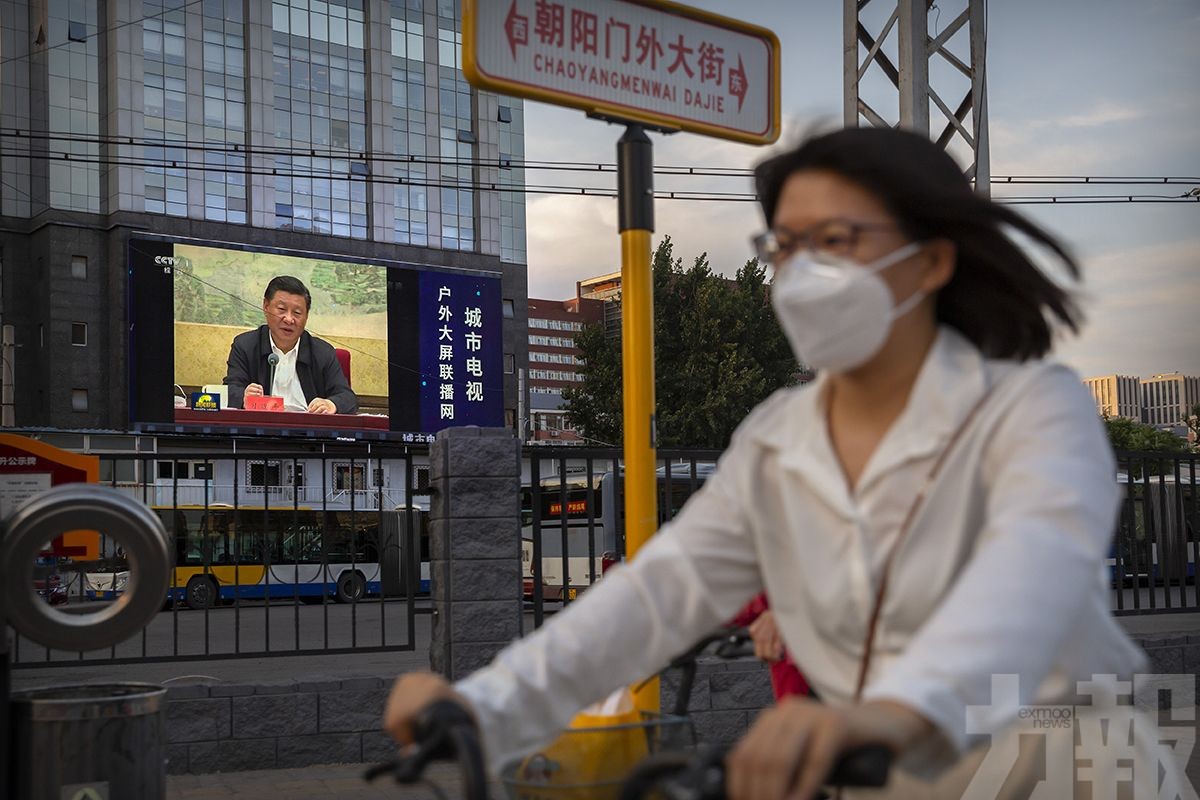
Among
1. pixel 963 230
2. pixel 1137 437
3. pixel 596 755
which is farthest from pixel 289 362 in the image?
pixel 1137 437

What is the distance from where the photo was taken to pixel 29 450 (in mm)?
7223

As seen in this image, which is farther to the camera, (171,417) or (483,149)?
(483,149)

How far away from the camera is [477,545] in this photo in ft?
24.6

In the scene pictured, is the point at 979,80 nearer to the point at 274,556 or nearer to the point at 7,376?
the point at 274,556

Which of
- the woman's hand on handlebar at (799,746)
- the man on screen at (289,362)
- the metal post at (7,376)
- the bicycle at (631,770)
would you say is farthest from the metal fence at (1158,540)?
the metal post at (7,376)

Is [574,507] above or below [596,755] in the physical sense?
above

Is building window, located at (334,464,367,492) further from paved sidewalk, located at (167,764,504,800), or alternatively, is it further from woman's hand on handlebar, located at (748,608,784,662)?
woman's hand on handlebar, located at (748,608,784,662)

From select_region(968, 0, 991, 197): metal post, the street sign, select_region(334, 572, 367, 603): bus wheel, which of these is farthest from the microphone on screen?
the street sign

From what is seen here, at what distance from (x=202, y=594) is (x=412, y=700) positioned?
22.0 feet

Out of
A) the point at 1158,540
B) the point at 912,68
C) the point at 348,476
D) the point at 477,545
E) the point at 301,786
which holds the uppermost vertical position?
the point at 912,68

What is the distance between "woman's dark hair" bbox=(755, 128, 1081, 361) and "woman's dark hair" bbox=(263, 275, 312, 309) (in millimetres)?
43674

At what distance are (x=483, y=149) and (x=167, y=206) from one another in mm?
12783

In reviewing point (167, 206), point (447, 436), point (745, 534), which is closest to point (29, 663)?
point (447, 436)

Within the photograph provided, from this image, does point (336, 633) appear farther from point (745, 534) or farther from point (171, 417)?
point (171, 417)
